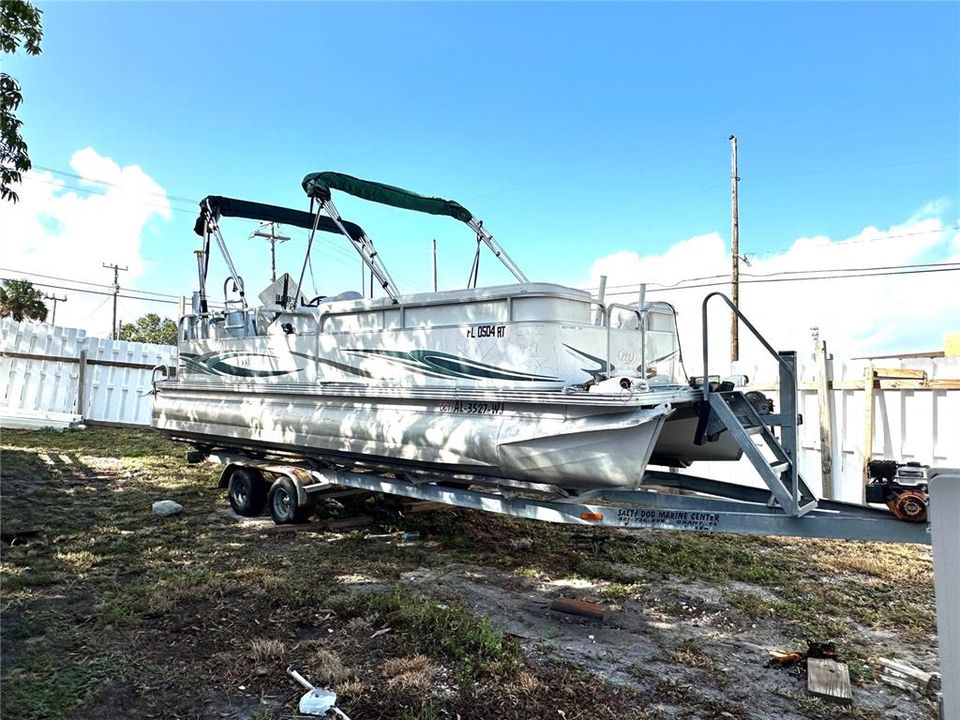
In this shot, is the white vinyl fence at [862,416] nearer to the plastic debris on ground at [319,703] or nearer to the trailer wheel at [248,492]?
the trailer wheel at [248,492]

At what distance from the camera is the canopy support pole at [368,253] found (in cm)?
626

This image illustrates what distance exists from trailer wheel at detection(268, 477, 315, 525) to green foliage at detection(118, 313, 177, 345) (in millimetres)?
54626

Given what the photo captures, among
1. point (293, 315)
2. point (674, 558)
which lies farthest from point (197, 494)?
point (674, 558)

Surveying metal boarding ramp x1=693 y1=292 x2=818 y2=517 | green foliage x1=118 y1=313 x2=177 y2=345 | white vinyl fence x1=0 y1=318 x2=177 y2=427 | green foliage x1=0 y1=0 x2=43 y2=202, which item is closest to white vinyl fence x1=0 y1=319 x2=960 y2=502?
metal boarding ramp x1=693 y1=292 x2=818 y2=517

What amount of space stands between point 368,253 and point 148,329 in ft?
195

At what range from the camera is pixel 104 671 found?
11.6ft

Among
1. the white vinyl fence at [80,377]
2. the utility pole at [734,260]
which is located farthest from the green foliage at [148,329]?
the utility pole at [734,260]

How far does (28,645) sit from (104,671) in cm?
71

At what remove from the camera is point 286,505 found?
22.5ft

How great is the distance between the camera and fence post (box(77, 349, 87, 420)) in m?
15.0

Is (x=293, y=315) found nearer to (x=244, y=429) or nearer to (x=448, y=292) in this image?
(x=244, y=429)

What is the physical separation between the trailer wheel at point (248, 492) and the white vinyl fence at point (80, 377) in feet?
29.3

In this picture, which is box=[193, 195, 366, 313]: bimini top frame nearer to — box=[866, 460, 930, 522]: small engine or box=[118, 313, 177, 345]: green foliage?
box=[866, 460, 930, 522]: small engine

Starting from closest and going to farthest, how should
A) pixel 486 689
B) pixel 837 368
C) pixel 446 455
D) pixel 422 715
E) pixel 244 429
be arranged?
pixel 422 715 < pixel 486 689 < pixel 446 455 < pixel 244 429 < pixel 837 368
